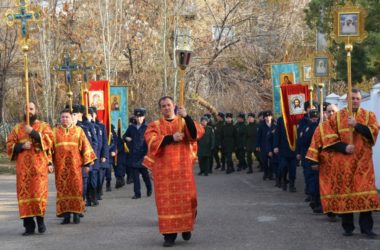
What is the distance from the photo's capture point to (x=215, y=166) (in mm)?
27547

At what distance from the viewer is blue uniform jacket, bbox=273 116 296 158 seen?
16.2 m

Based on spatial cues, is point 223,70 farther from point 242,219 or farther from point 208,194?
point 242,219

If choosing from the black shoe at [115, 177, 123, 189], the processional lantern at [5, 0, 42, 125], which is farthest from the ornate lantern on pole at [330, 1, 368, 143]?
the black shoe at [115, 177, 123, 189]

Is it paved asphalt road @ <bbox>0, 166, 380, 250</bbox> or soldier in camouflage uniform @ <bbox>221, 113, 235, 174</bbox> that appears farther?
soldier in camouflage uniform @ <bbox>221, 113, 235, 174</bbox>

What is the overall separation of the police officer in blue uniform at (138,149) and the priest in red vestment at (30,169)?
476 cm

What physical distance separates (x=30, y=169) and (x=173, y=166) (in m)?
2.10

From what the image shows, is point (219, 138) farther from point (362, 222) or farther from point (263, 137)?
point (362, 222)

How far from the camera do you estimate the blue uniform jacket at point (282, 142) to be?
16.2 metres

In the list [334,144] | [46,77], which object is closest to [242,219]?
[334,144]

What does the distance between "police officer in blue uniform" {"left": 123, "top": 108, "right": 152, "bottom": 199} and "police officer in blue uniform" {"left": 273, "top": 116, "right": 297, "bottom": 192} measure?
2.75 m

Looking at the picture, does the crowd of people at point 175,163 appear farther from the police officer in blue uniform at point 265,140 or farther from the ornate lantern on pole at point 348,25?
the police officer in blue uniform at point 265,140

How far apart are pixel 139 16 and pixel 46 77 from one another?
180 inches

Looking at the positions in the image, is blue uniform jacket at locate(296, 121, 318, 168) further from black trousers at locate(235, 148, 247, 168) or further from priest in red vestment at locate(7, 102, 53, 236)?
black trousers at locate(235, 148, 247, 168)

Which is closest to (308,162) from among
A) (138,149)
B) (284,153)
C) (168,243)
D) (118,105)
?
(284,153)
